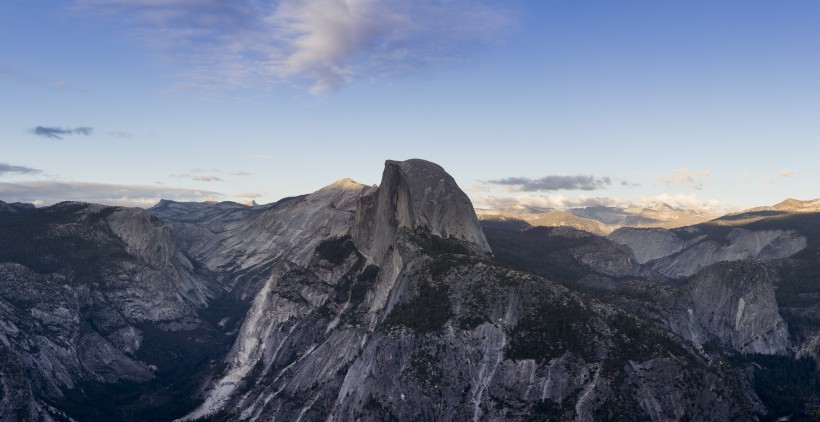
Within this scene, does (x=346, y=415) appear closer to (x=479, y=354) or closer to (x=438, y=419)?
(x=438, y=419)

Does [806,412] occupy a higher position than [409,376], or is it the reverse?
[409,376]

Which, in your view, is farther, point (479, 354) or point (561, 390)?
point (479, 354)

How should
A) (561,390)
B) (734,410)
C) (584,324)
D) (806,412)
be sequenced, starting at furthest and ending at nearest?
(806,412)
(584,324)
(561,390)
(734,410)

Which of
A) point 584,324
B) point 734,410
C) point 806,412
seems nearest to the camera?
point 734,410

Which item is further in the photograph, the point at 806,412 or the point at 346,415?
the point at 806,412

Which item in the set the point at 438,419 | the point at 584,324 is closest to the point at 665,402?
the point at 584,324

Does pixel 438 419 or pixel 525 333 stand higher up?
pixel 525 333

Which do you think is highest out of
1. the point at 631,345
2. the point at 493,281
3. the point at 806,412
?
the point at 493,281

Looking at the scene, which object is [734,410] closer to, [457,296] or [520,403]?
[520,403]

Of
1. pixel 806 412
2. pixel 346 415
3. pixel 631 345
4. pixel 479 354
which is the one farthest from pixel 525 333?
pixel 806 412
